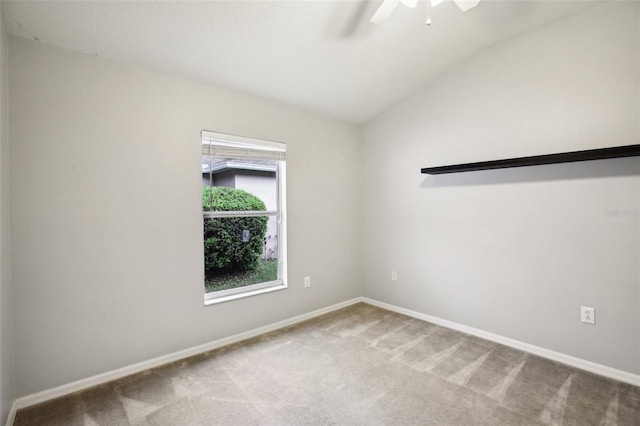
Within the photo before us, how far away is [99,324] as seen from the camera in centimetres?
214

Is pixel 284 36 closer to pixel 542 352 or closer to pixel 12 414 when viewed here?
pixel 12 414

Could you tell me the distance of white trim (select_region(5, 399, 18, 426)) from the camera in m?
1.72

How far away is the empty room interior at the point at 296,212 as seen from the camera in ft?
6.22

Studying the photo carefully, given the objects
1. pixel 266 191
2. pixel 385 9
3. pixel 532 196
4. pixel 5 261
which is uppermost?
pixel 385 9

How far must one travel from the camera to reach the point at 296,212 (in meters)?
3.30

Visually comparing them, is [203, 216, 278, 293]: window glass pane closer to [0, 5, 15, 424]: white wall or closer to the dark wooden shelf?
[0, 5, 15, 424]: white wall

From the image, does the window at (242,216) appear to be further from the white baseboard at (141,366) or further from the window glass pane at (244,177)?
the white baseboard at (141,366)

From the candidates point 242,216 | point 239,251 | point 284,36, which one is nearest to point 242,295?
point 239,251

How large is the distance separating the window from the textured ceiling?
564mm

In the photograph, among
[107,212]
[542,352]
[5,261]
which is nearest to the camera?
[5,261]

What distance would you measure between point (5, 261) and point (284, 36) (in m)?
2.24

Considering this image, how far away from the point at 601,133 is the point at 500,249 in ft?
3.75

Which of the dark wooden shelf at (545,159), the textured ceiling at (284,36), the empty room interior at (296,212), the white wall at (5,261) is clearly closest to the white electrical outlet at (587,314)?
the empty room interior at (296,212)

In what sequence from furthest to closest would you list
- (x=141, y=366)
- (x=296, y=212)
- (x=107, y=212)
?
(x=296, y=212) < (x=141, y=366) < (x=107, y=212)
